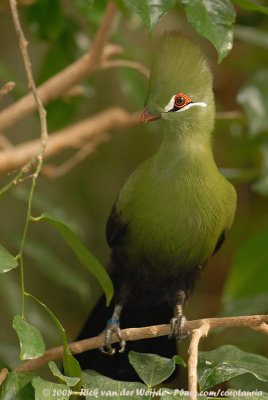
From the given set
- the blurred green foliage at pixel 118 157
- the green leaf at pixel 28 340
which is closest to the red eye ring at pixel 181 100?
the blurred green foliage at pixel 118 157

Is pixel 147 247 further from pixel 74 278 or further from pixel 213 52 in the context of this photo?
pixel 213 52

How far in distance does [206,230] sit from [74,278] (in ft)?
2.67

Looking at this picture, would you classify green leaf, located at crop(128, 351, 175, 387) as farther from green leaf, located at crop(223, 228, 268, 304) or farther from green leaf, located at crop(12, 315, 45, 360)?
Answer: green leaf, located at crop(223, 228, 268, 304)

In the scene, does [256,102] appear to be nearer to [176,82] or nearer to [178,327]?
[176,82]

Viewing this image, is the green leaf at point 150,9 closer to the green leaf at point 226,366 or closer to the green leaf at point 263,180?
the green leaf at point 226,366

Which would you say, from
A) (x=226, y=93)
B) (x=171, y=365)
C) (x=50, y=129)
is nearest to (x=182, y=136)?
(x=171, y=365)

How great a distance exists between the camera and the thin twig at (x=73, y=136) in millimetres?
1897

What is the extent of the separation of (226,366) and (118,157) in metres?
2.34

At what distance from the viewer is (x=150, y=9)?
1.04 meters

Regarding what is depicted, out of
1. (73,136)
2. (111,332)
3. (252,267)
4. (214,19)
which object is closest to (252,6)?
(214,19)

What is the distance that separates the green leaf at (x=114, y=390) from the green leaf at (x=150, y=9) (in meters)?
0.64

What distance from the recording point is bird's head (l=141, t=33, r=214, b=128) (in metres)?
1.20

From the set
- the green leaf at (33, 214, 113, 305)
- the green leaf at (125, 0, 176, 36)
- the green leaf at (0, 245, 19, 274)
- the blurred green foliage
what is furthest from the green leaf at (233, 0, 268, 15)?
the green leaf at (0, 245, 19, 274)

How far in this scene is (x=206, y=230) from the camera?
1.29 meters
